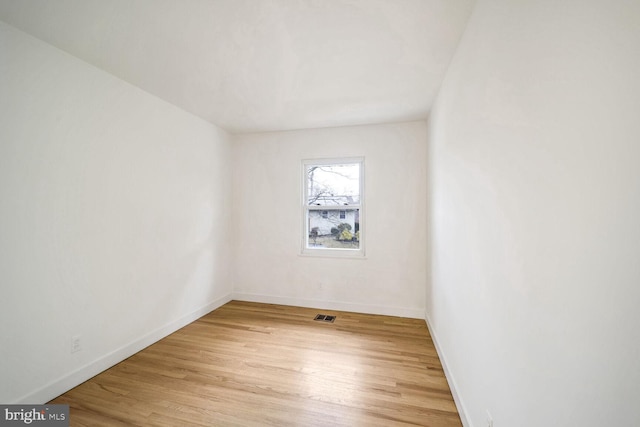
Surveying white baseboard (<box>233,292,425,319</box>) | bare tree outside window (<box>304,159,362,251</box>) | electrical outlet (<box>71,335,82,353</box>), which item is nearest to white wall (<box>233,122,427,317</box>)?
white baseboard (<box>233,292,425,319</box>)

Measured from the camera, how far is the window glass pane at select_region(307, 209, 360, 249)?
3957 millimetres

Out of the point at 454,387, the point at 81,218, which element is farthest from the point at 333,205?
the point at 81,218

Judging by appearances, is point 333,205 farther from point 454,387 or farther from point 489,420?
point 489,420

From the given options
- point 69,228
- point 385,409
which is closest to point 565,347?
point 385,409

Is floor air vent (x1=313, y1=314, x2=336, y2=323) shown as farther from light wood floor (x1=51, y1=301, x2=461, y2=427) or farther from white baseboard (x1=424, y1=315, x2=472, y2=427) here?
white baseboard (x1=424, y1=315, x2=472, y2=427)

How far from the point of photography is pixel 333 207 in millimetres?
4031

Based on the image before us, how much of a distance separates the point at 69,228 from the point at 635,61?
3046 mm

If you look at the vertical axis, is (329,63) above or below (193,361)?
above

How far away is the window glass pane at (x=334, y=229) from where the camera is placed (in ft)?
13.0

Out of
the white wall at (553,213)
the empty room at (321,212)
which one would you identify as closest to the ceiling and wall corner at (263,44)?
the empty room at (321,212)

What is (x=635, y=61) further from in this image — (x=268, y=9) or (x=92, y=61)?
(x=92, y=61)

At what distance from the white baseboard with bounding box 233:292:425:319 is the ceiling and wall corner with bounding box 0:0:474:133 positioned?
8.53 feet

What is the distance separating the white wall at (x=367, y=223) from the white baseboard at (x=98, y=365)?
48.8 inches

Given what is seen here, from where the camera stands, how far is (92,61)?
2.24 m
